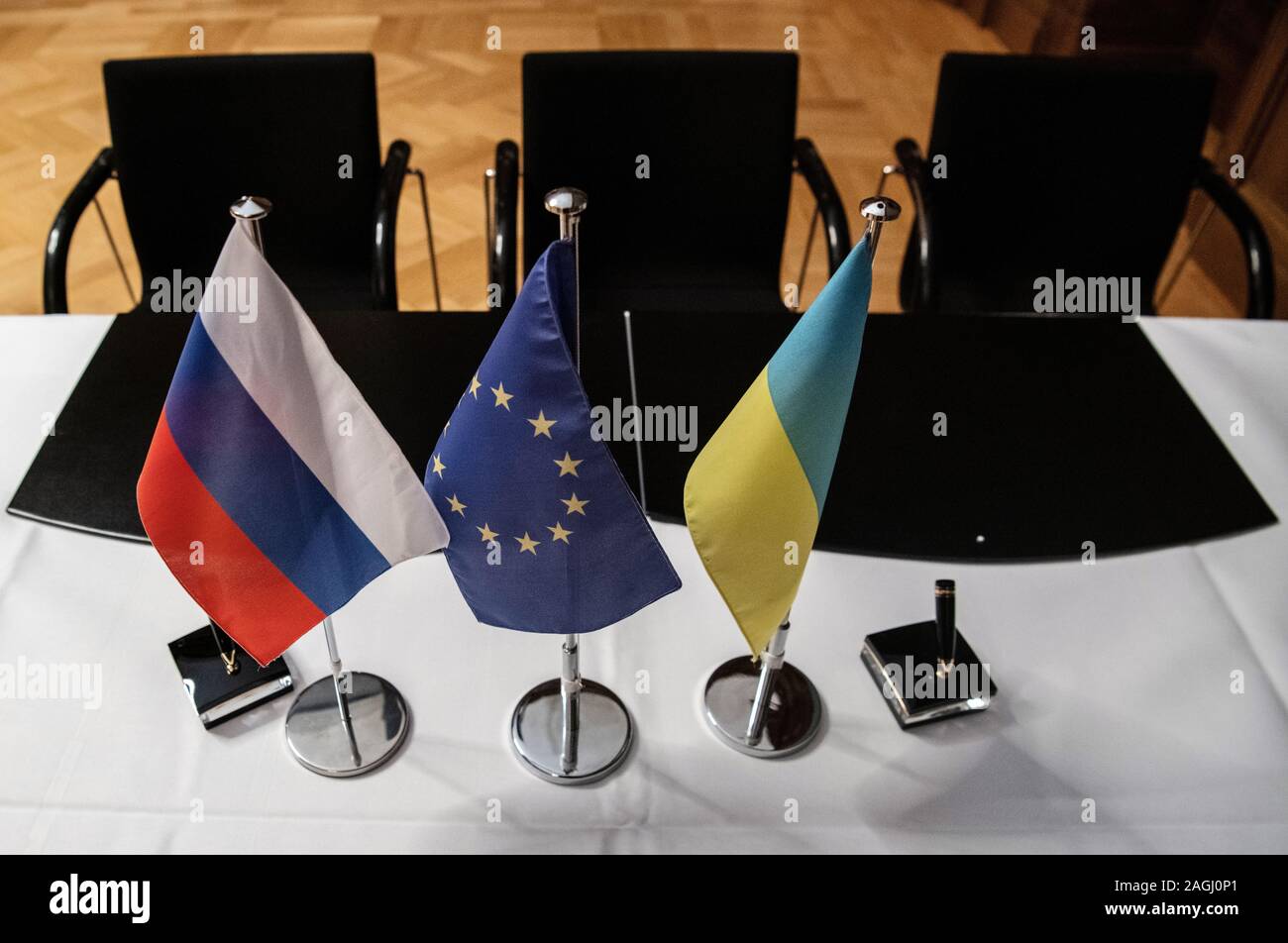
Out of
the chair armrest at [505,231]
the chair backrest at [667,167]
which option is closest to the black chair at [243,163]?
the chair armrest at [505,231]

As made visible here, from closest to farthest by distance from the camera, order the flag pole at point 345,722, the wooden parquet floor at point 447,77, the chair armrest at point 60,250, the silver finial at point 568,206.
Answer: the silver finial at point 568,206, the flag pole at point 345,722, the chair armrest at point 60,250, the wooden parquet floor at point 447,77

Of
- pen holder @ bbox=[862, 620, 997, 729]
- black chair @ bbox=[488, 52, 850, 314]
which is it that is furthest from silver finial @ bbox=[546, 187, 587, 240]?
black chair @ bbox=[488, 52, 850, 314]

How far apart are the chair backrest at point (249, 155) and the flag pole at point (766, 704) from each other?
1.36 meters

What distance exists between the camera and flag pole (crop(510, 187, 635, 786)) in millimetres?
1124

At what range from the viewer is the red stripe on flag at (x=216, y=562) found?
3.12 feet

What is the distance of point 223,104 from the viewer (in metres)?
2.00

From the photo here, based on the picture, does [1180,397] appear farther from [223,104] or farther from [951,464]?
[223,104]

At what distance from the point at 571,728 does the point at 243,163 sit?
4.85ft

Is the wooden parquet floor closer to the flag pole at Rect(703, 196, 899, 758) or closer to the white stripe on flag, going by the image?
the flag pole at Rect(703, 196, 899, 758)

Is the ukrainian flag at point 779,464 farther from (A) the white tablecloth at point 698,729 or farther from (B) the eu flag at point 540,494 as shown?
(A) the white tablecloth at point 698,729

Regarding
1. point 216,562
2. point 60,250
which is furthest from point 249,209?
point 60,250

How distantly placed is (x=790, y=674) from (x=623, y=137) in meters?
1.29

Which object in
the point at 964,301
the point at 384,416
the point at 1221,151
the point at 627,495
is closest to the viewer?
the point at 627,495
